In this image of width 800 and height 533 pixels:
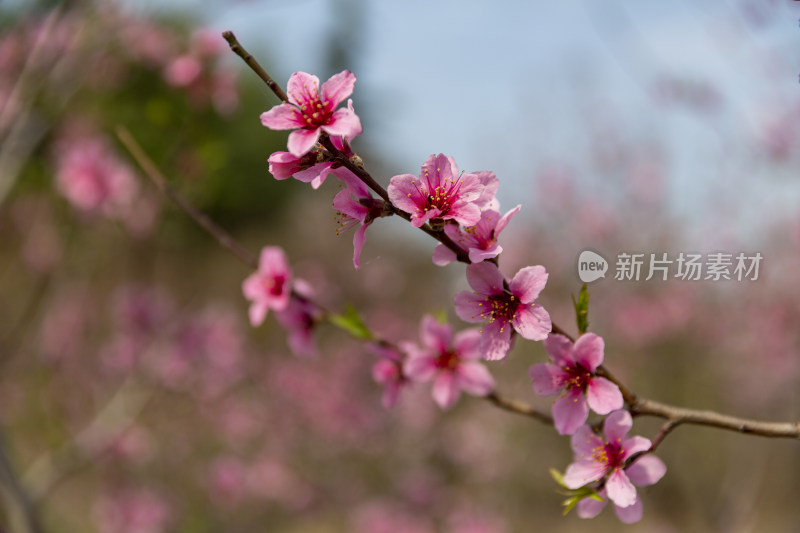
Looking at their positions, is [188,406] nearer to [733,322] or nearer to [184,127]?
[184,127]

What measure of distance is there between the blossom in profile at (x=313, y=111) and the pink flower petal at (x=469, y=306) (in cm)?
34

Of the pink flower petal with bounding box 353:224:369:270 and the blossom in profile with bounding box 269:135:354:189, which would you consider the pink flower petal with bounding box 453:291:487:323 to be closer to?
the pink flower petal with bounding box 353:224:369:270

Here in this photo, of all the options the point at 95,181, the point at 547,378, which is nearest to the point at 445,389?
the point at 547,378

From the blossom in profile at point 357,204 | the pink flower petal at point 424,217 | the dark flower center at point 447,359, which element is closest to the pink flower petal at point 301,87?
the blossom in profile at point 357,204

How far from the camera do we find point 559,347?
102cm

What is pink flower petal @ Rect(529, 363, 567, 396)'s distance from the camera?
1041mm

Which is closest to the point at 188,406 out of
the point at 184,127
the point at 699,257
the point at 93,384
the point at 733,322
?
the point at 93,384

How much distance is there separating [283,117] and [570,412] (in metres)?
0.70

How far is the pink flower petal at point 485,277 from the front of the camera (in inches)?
39.3

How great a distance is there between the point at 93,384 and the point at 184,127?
3.97 m

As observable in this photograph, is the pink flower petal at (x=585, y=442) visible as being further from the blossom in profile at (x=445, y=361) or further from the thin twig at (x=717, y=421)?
the blossom in profile at (x=445, y=361)

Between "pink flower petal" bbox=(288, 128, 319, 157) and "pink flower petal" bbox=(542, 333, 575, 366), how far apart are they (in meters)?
0.51

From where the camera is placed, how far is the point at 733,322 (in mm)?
5488

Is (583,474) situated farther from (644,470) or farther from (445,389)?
(445,389)
